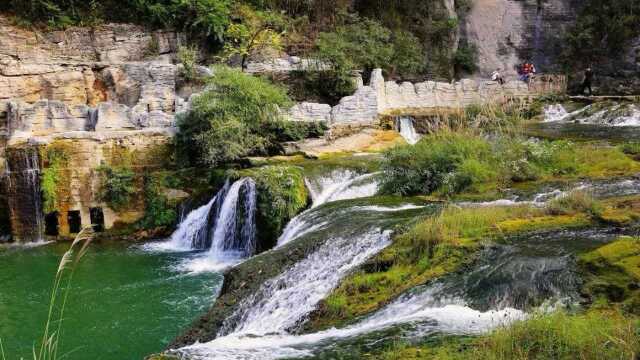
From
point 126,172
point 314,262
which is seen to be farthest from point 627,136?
point 126,172

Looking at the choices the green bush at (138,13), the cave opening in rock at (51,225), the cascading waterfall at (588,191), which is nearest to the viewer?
the cascading waterfall at (588,191)

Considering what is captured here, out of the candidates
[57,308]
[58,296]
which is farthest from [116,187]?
[57,308]

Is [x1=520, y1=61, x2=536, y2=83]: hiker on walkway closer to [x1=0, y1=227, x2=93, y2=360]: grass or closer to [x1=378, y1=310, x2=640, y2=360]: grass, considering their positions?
[x1=0, y1=227, x2=93, y2=360]: grass

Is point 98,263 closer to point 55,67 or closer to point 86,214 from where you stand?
point 86,214

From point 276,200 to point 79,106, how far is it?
7.84 metres

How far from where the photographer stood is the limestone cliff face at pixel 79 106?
14.7m

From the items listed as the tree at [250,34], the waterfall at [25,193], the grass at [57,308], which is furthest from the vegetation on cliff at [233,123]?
the tree at [250,34]

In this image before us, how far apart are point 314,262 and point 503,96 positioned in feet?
53.9

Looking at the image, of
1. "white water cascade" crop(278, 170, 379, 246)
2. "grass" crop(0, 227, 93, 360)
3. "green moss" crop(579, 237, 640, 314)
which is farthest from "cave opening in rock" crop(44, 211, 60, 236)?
"green moss" crop(579, 237, 640, 314)

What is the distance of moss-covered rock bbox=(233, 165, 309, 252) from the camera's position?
1173 cm

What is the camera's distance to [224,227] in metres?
12.8

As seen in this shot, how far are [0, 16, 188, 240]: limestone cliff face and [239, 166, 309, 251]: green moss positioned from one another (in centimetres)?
475

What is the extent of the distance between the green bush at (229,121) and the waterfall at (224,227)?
1.50 meters

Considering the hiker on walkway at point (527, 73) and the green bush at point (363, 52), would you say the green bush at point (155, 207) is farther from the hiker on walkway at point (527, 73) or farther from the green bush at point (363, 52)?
the hiker on walkway at point (527, 73)
